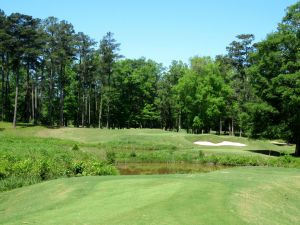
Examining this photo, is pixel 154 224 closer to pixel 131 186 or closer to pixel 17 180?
pixel 131 186

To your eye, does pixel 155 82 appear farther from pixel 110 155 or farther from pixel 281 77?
pixel 110 155

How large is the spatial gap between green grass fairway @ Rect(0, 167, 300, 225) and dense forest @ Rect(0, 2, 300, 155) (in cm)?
2681

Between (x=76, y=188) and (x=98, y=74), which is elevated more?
(x=98, y=74)

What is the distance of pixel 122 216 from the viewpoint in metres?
12.5

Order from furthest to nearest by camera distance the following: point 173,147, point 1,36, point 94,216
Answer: point 1,36
point 173,147
point 94,216

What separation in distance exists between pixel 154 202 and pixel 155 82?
99030 millimetres

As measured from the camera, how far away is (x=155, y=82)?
368 feet

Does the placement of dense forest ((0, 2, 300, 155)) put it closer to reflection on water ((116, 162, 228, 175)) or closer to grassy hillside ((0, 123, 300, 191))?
grassy hillside ((0, 123, 300, 191))

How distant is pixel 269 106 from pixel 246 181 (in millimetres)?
28284

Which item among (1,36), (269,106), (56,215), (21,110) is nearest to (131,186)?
(56,215)

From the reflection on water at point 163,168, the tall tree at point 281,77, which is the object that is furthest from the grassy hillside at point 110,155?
the tall tree at point 281,77

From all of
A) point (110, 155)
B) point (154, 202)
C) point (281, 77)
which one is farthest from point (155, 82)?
point (154, 202)

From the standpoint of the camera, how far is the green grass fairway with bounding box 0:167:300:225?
41.5 ft

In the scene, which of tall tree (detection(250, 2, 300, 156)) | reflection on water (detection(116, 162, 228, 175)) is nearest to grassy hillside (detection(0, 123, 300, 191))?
reflection on water (detection(116, 162, 228, 175))
